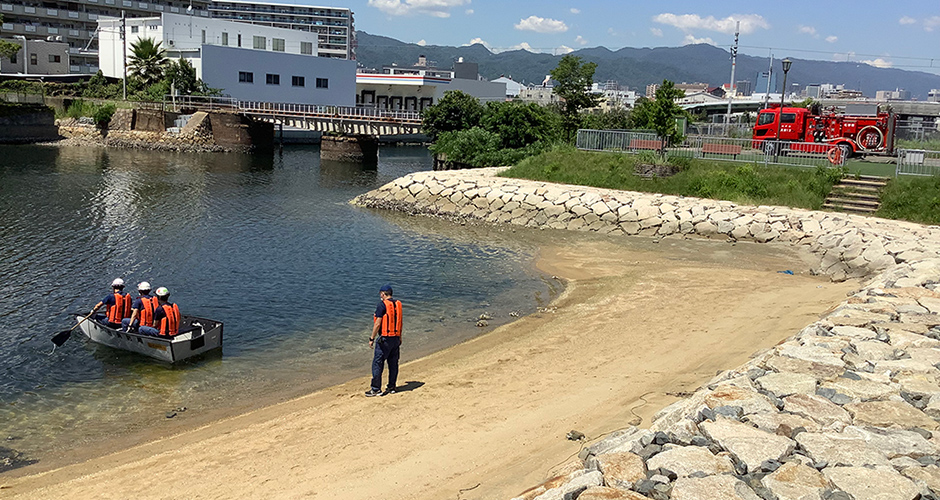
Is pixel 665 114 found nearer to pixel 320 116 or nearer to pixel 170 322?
pixel 170 322

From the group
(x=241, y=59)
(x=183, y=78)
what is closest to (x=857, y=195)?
(x=183, y=78)

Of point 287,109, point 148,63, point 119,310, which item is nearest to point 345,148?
point 287,109

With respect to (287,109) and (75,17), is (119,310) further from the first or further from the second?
(75,17)

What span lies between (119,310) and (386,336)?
783 centimetres

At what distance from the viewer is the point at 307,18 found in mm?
181375

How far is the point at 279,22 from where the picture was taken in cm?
17775

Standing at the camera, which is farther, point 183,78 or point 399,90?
point 399,90

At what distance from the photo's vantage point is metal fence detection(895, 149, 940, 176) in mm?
32094

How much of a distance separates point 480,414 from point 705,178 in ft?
86.2

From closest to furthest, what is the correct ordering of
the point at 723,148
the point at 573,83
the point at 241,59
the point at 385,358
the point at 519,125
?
the point at 385,358, the point at 723,148, the point at 519,125, the point at 573,83, the point at 241,59

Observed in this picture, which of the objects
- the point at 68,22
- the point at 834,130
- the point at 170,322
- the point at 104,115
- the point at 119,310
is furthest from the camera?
the point at 68,22

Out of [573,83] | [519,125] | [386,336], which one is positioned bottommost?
[386,336]

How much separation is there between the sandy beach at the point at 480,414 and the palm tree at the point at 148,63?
72.9 m

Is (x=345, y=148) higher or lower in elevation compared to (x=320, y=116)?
lower
